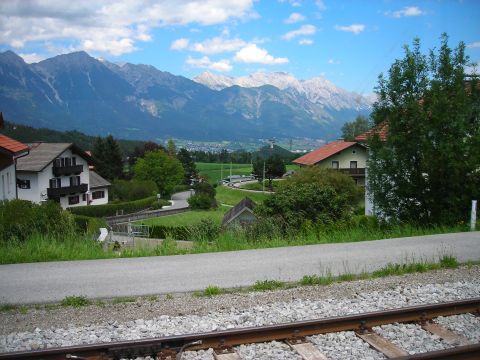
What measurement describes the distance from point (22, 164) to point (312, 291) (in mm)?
61669

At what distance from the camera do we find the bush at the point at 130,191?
7462 centimetres

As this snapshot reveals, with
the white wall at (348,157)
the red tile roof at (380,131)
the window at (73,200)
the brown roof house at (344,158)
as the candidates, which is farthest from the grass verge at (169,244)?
the window at (73,200)

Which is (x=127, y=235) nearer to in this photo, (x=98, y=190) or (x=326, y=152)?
(x=326, y=152)

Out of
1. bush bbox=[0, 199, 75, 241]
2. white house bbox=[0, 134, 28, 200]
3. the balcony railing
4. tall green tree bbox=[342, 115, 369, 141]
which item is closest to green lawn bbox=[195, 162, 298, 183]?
tall green tree bbox=[342, 115, 369, 141]

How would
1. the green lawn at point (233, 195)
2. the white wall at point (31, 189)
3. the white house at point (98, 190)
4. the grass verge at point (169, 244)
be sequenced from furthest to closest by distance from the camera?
the green lawn at point (233, 195)
the white house at point (98, 190)
the white wall at point (31, 189)
the grass verge at point (169, 244)

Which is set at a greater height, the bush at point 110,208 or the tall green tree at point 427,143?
the tall green tree at point 427,143

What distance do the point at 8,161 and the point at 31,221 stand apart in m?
15.2

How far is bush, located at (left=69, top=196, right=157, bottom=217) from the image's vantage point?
59.3 m

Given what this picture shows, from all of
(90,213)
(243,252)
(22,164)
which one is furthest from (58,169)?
(243,252)

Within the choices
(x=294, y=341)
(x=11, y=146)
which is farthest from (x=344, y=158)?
(x=294, y=341)

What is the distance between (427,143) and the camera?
15.8 metres

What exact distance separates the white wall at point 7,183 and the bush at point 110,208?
26.6 m

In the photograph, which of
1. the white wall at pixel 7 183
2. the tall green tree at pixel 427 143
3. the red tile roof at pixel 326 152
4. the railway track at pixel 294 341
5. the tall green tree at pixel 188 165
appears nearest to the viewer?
the railway track at pixel 294 341

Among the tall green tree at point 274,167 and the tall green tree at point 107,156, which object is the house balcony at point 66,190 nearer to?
the tall green tree at point 107,156
